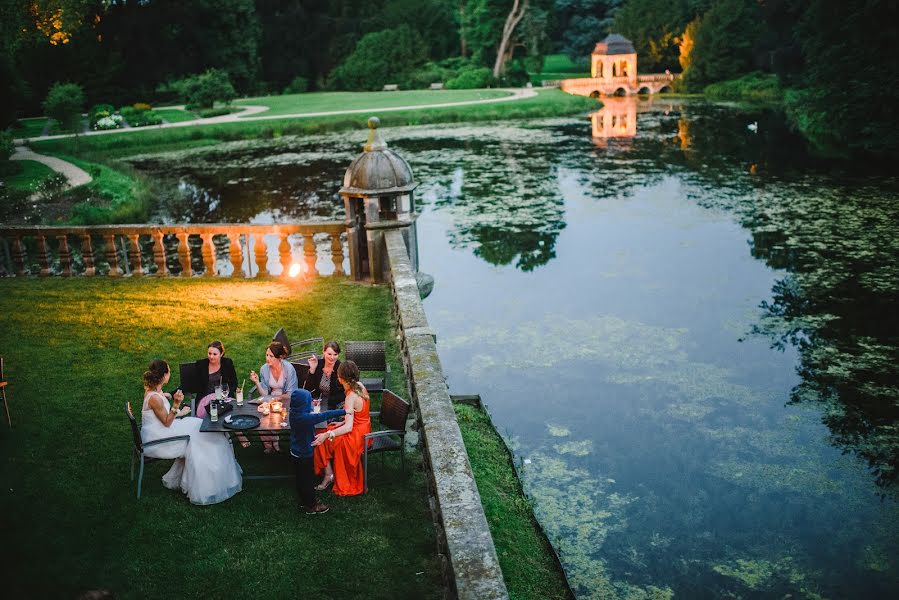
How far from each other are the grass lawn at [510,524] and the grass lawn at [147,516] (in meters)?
0.98

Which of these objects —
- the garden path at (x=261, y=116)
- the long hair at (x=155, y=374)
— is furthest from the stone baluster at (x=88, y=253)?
the garden path at (x=261, y=116)

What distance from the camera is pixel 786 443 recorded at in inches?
373

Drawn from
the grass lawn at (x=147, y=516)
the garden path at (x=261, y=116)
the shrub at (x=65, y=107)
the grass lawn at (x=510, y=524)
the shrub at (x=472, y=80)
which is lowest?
the grass lawn at (x=510, y=524)

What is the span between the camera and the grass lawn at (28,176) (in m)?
22.9

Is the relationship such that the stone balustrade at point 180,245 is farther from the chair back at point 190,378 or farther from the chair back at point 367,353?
the chair back at point 190,378

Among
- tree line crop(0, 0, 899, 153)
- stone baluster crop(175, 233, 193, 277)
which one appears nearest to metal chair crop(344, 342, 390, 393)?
stone baluster crop(175, 233, 193, 277)

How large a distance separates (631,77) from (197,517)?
7129cm

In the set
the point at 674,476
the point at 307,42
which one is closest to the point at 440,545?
the point at 674,476

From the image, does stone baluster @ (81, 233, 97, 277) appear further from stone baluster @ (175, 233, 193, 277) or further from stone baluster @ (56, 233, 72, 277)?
stone baluster @ (175, 233, 193, 277)

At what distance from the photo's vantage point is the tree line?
29.8 m

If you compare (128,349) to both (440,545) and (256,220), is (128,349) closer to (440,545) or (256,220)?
(440,545)

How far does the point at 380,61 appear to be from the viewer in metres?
72.0

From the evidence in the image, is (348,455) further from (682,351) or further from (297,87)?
(297,87)

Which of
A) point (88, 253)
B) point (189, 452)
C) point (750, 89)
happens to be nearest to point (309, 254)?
point (88, 253)
